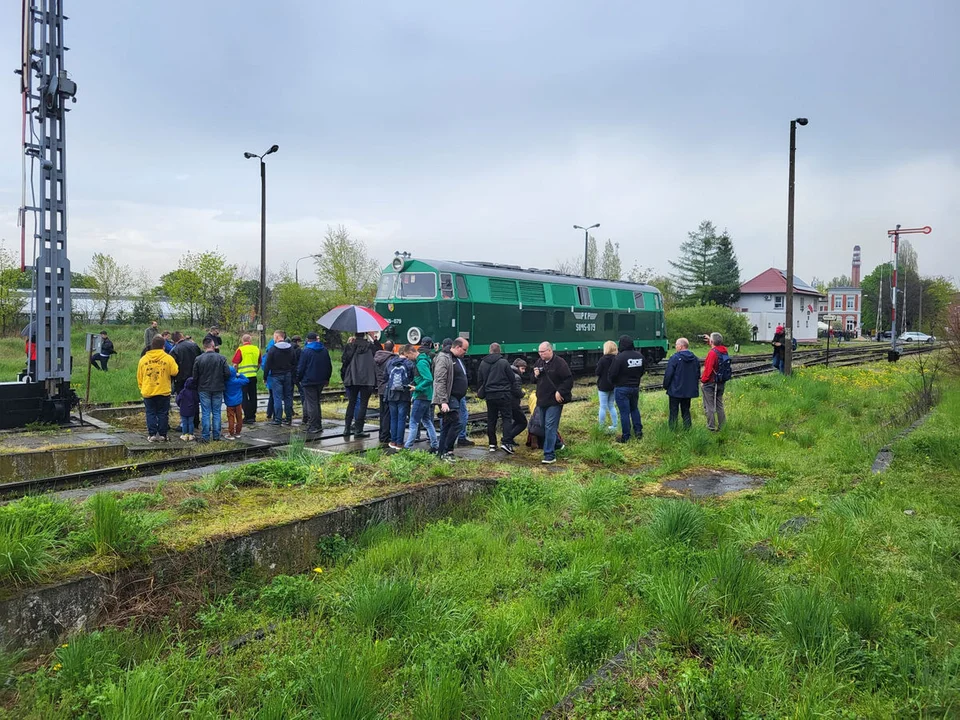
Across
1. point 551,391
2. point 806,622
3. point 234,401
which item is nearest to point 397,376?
point 551,391

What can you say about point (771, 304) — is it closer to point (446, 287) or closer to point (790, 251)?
point (790, 251)

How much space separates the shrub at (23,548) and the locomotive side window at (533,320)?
15.8m

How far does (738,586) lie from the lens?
4.53 metres

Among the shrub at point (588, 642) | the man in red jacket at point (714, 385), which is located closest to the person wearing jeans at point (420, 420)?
the man in red jacket at point (714, 385)

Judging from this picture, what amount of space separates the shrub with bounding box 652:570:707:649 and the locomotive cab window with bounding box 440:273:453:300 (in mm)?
13465

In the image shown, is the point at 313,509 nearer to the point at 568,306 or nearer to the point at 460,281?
the point at 460,281

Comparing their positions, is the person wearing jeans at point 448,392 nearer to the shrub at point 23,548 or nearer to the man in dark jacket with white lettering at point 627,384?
the man in dark jacket with white lettering at point 627,384

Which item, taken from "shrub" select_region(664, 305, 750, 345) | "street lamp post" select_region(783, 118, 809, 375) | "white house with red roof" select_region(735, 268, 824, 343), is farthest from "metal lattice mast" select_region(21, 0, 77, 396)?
"white house with red roof" select_region(735, 268, 824, 343)

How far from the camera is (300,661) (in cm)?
403

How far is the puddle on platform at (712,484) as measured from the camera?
27.3ft

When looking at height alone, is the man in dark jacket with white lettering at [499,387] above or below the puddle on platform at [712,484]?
above

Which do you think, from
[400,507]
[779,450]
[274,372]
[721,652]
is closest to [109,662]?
[400,507]

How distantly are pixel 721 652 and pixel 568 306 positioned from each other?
60.0 feet

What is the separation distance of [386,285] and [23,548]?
14.5 m
